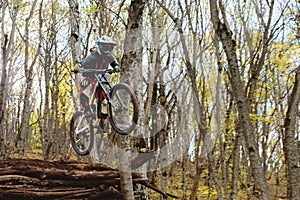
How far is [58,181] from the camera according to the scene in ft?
8.48

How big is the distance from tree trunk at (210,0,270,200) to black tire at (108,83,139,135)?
901mm

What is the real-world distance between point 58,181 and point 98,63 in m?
1.15

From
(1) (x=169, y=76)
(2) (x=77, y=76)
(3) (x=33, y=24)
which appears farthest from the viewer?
(3) (x=33, y=24)

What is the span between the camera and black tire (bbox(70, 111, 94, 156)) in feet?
11.5

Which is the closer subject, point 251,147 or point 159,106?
point 251,147

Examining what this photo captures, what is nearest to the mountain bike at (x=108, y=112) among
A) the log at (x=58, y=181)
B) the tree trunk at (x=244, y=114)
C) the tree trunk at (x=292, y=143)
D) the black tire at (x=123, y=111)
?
the black tire at (x=123, y=111)

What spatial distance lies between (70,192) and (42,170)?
0.28 metres

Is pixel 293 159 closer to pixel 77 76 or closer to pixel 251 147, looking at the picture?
pixel 251 147

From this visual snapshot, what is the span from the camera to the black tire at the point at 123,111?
2391 millimetres

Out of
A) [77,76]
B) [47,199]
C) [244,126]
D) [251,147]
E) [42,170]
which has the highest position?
[77,76]

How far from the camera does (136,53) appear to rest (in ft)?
8.30

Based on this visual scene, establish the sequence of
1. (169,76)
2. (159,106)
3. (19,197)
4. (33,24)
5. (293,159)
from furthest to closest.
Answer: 1. (33,24)
2. (169,76)
3. (159,106)
4. (293,159)
5. (19,197)

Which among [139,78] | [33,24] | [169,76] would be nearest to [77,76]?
[139,78]

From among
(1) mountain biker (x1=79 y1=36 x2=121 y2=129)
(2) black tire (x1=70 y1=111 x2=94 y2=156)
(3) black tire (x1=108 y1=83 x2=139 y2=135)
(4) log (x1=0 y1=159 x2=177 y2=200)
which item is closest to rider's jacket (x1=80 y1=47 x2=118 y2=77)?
(1) mountain biker (x1=79 y1=36 x2=121 y2=129)
